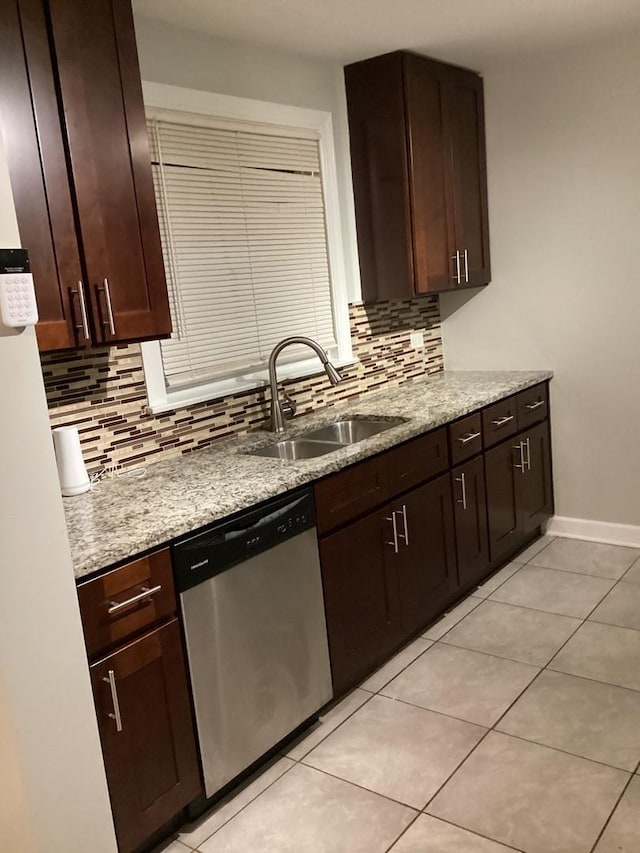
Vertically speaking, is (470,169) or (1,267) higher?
(470,169)

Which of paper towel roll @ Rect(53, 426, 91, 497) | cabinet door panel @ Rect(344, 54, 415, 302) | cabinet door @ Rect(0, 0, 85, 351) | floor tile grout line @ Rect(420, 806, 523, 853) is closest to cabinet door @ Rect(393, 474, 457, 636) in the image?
floor tile grout line @ Rect(420, 806, 523, 853)

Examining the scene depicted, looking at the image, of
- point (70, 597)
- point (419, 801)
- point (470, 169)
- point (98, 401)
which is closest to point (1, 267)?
point (70, 597)

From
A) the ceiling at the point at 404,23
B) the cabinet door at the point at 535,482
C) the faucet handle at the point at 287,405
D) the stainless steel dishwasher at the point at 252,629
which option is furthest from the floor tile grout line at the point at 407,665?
the ceiling at the point at 404,23

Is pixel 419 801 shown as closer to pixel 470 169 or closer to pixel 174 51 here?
pixel 174 51

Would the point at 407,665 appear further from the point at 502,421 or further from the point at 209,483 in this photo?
the point at 502,421

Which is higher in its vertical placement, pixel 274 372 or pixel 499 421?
pixel 274 372

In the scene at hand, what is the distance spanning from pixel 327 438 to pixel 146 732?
5.28ft

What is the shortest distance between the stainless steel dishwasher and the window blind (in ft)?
2.79

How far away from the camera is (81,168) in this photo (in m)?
2.10

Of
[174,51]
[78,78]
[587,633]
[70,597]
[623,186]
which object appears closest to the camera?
[70,597]

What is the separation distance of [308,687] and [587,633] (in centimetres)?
124

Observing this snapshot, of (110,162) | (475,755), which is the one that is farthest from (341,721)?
(110,162)

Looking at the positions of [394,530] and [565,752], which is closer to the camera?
[565,752]

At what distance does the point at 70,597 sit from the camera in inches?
67.0
